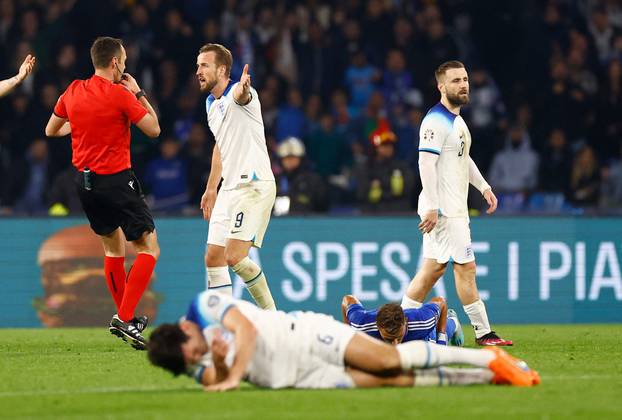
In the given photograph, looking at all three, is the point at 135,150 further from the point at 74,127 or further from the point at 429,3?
the point at 74,127

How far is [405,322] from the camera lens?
1078 cm

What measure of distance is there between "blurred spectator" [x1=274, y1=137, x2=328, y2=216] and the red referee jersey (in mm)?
5494

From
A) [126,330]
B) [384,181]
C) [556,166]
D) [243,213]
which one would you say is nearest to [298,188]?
[384,181]

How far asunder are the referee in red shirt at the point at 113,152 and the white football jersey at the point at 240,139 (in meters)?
0.61

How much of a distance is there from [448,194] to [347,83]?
865 cm

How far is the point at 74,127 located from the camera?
12000mm

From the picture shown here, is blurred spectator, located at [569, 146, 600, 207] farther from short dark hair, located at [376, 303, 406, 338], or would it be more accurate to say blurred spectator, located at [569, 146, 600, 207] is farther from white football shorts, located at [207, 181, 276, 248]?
short dark hair, located at [376, 303, 406, 338]

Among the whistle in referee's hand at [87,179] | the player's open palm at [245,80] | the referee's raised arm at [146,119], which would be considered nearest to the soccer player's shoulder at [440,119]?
the player's open palm at [245,80]

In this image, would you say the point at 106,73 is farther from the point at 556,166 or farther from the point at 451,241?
the point at 556,166

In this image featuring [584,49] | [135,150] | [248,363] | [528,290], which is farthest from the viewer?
[584,49]

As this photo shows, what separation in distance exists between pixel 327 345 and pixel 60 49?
12.0 m

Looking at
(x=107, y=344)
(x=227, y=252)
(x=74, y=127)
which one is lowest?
(x=107, y=344)

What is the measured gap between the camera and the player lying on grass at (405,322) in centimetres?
1069

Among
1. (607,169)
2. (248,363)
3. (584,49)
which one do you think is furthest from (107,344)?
(584,49)
